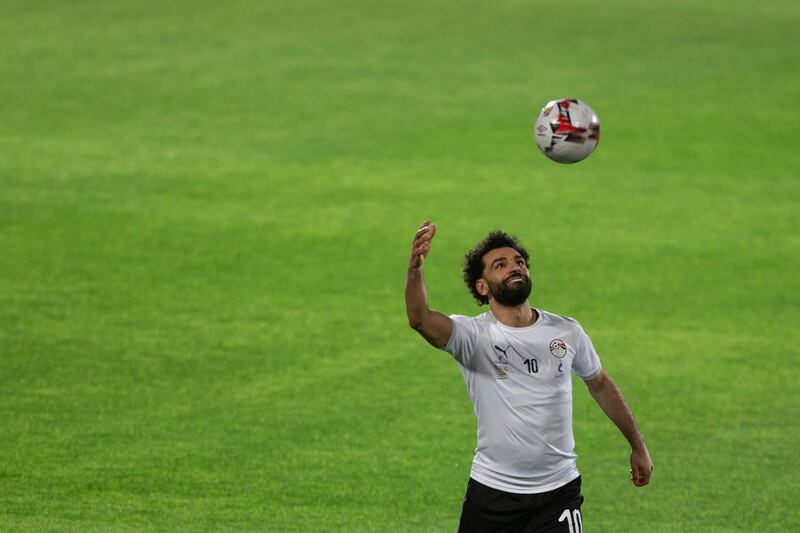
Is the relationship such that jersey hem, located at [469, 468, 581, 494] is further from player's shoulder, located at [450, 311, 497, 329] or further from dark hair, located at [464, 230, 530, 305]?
dark hair, located at [464, 230, 530, 305]

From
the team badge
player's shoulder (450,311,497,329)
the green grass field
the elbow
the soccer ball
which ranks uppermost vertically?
the soccer ball

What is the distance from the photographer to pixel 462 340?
240 inches

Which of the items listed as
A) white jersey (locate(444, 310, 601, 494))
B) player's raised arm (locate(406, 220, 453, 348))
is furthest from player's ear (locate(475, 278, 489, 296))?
player's raised arm (locate(406, 220, 453, 348))

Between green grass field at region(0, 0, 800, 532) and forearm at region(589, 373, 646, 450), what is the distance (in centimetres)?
247

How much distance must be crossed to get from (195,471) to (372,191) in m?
8.22

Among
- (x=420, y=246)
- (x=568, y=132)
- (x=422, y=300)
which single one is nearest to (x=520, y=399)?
(x=422, y=300)

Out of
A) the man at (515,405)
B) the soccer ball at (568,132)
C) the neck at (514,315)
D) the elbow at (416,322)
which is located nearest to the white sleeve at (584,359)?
the man at (515,405)

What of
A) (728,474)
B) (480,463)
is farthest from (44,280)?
(480,463)

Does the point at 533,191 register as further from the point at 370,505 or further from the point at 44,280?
the point at 370,505

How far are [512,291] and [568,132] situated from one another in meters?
2.35

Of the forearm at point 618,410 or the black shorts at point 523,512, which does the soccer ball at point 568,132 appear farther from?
the black shorts at point 523,512

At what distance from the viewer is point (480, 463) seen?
20.4 ft

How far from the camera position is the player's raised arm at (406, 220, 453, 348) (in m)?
5.91

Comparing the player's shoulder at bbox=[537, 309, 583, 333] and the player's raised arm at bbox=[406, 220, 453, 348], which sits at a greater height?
the player's raised arm at bbox=[406, 220, 453, 348]
